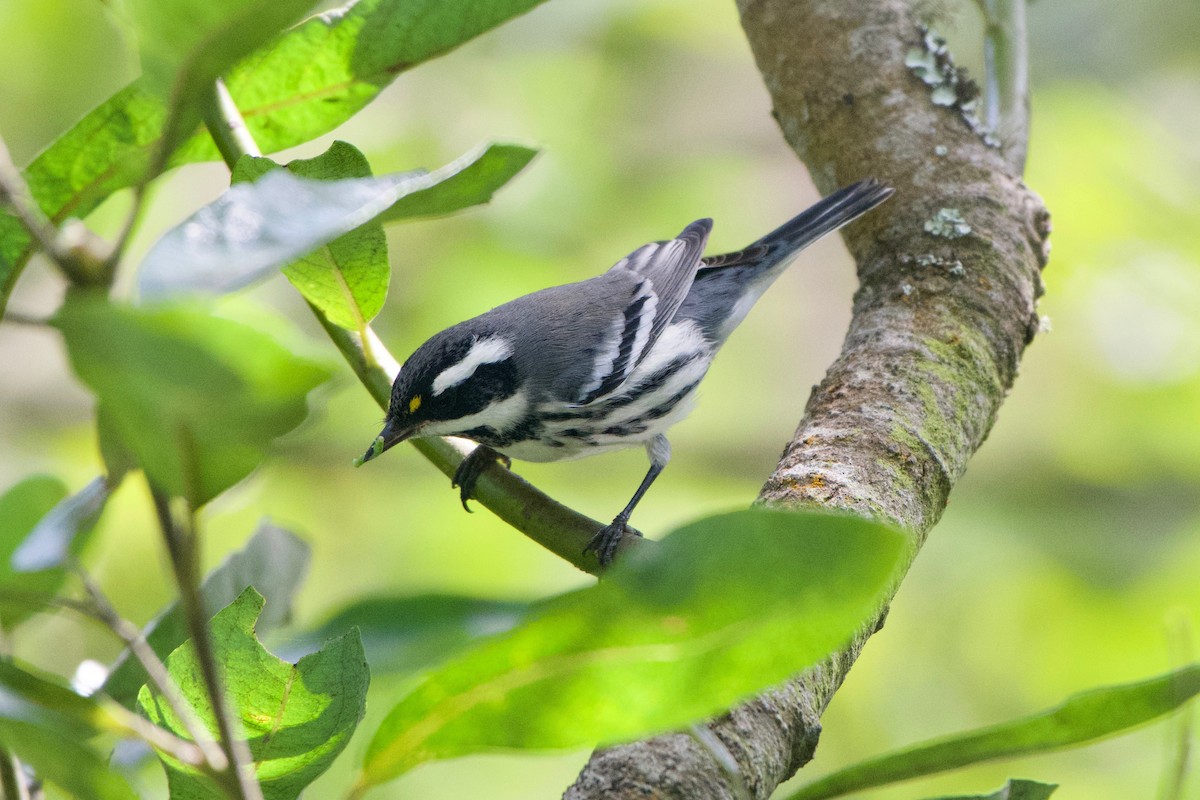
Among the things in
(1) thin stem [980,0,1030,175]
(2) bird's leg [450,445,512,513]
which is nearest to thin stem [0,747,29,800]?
(2) bird's leg [450,445,512,513]

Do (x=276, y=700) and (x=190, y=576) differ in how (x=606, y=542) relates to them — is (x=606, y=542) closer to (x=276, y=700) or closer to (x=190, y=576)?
(x=276, y=700)

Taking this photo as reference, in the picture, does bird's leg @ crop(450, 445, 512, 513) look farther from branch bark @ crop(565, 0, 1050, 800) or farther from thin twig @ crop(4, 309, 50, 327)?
thin twig @ crop(4, 309, 50, 327)

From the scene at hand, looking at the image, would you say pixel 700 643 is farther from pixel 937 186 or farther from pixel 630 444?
pixel 630 444

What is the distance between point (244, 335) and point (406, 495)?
4.12m

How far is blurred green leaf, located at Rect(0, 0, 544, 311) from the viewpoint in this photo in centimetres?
128

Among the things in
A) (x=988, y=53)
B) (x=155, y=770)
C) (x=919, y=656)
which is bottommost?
(x=155, y=770)

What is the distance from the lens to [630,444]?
298 centimetres

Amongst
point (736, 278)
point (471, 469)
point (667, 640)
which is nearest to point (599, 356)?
point (736, 278)

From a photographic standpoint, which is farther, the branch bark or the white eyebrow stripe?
the white eyebrow stripe

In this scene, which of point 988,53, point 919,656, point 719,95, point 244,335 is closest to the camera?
point 244,335

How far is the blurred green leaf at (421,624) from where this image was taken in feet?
2.92

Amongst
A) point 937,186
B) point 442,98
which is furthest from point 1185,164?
point 442,98

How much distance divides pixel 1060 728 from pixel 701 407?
3941 millimetres

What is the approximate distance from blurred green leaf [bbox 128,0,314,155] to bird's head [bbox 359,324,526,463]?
1.14 metres
